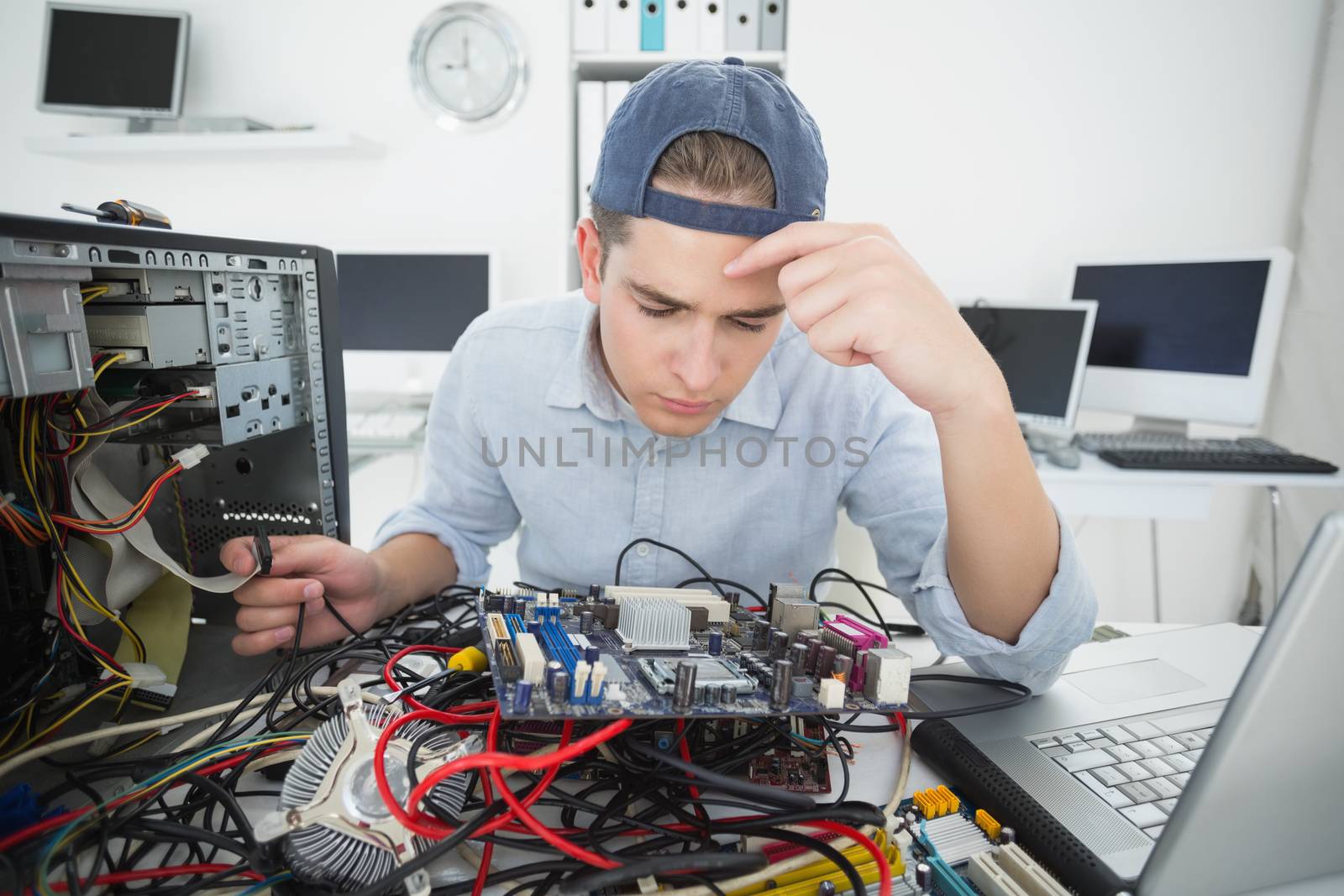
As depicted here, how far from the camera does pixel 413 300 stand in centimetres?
260

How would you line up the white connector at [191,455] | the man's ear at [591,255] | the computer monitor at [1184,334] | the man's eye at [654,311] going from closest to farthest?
the white connector at [191,455], the man's eye at [654,311], the man's ear at [591,255], the computer monitor at [1184,334]

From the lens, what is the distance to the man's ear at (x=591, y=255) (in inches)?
38.2

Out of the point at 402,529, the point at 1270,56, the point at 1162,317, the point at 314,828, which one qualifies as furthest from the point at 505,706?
the point at 1270,56

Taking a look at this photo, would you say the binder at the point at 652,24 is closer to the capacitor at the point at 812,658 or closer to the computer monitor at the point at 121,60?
the computer monitor at the point at 121,60

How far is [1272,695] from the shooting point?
1.29 feet

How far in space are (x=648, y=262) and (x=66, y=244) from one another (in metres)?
0.51

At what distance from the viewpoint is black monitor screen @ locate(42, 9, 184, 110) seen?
266 cm

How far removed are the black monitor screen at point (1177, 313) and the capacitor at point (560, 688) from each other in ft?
8.25

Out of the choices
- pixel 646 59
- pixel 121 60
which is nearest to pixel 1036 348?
pixel 646 59

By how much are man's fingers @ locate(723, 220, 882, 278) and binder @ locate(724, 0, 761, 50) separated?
6.70ft

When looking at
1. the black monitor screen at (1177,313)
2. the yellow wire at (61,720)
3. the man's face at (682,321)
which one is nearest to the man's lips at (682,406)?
the man's face at (682,321)

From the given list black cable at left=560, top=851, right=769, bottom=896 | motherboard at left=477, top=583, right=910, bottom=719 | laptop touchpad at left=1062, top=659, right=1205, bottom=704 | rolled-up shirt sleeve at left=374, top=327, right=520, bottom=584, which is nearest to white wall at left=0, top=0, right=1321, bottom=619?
rolled-up shirt sleeve at left=374, top=327, right=520, bottom=584

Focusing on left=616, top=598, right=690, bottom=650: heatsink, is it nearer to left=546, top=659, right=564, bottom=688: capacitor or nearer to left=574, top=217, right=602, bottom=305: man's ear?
left=546, top=659, right=564, bottom=688: capacitor

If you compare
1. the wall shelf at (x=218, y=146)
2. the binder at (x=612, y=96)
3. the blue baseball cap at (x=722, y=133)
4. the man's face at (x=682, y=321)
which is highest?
the binder at (x=612, y=96)
